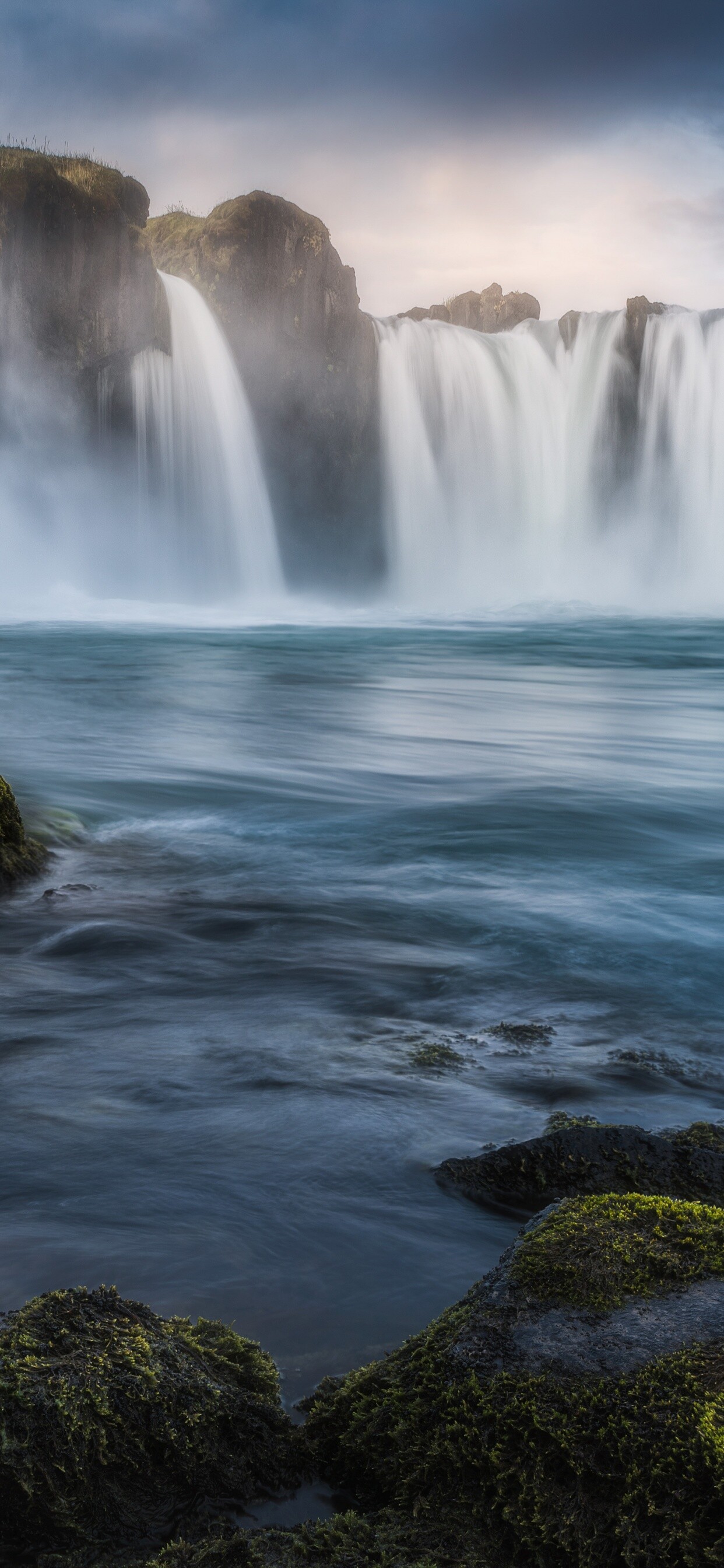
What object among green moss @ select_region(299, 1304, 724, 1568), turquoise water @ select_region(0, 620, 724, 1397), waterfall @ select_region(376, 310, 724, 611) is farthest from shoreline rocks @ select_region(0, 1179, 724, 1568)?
waterfall @ select_region(376, 310, 724, 611)

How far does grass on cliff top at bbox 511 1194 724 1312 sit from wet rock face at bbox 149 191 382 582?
143 ft

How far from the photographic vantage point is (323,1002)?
4.54 metres

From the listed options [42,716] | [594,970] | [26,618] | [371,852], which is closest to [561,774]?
[371,852]

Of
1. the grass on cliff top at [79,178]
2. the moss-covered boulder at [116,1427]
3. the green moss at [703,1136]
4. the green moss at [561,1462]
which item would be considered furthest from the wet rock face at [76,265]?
the green moss at [561,1462]

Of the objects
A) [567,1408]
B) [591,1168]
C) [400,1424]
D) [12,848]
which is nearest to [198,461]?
[12,848]

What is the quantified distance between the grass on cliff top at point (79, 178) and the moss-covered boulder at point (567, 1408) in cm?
3984

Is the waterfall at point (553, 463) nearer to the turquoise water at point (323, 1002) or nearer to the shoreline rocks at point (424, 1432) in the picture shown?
the turquoise water at point (323, 1002)

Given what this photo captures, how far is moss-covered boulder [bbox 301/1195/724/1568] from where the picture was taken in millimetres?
1521

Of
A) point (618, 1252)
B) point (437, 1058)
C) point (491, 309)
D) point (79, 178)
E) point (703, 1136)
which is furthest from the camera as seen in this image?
point (491, 309)

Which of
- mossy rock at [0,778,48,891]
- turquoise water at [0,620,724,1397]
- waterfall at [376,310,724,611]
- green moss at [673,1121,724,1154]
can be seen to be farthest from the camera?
waterfall at [376,310,724,611]

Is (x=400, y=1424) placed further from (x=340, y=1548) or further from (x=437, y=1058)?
(x=437, y=1058)

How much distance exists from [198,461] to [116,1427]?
3923cm

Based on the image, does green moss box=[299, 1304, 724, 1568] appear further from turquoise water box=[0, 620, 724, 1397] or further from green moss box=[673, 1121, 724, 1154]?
green moss box=[673, 1121, 724, 1154]

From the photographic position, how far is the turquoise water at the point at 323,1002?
262 centimetres
